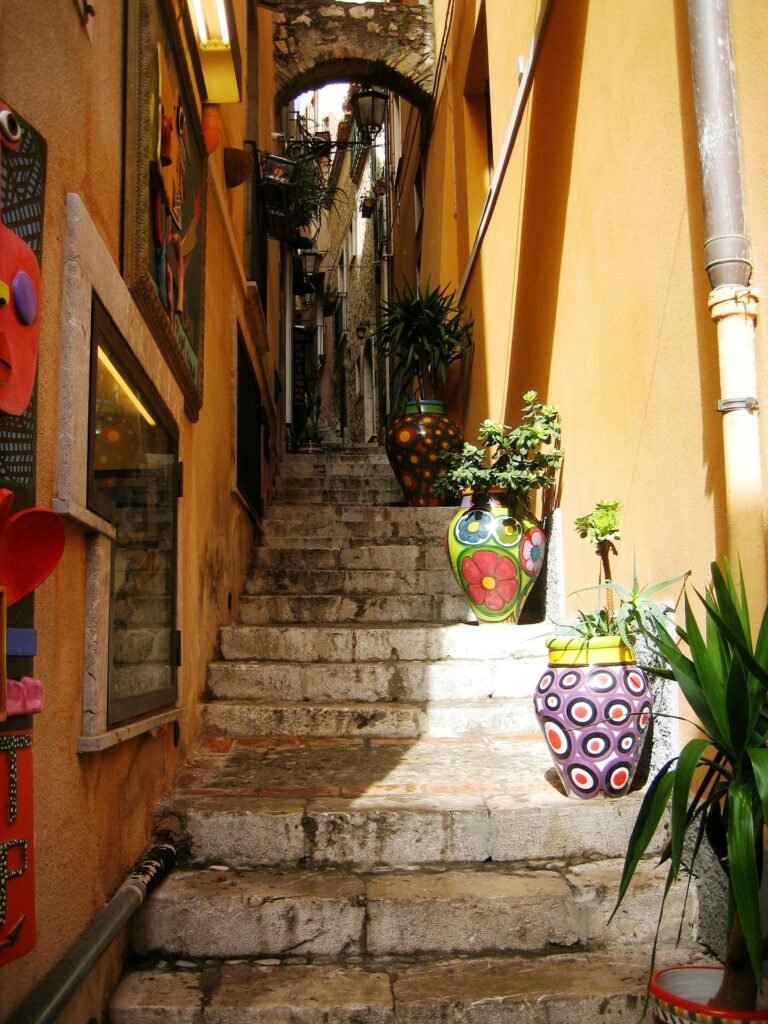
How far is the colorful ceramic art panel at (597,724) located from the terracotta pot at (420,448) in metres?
3.47

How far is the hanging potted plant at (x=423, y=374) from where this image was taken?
6227mm

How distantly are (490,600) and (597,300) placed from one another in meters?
1.50

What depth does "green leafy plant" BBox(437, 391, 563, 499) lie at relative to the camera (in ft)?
13.8

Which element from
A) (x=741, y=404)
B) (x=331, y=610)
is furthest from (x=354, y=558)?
(x=741, y=404)

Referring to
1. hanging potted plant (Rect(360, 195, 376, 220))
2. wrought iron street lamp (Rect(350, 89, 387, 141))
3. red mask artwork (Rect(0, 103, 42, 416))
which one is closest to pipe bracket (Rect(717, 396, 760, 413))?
red mask artwork (Rect(0, 103, 42, 416))

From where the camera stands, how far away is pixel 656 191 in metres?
2.91

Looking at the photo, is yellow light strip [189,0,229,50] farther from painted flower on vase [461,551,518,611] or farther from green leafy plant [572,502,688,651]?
painted flower on vase [461,551,518,611]

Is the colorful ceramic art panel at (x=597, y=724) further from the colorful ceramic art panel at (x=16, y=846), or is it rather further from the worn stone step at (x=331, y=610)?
the worn stone step at (x=331, y=610)

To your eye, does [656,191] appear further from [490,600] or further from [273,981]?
[273,981]

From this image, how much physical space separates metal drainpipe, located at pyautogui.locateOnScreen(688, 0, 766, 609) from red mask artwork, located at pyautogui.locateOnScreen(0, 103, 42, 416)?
1669mm

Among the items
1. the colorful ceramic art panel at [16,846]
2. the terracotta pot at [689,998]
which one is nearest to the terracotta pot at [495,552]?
A: the terracotta pot at [689,998]

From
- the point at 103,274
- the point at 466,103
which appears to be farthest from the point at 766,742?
the point at 466,103

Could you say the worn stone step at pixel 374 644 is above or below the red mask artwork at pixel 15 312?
below

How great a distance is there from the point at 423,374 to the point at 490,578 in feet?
10.3
